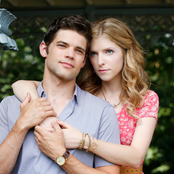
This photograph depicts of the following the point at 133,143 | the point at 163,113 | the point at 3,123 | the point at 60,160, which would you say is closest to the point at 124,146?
the point at 133,143

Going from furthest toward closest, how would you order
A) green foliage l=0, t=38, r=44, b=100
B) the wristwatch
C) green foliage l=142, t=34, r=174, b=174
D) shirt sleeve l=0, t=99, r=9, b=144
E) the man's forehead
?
green foliage l=0, t=38, r=44, b=100, green foliage l=142, t=34, r=174, b=174, the man's forehead, shirt sleeve l=0, t=99, r=9, b=144, the wristwatch

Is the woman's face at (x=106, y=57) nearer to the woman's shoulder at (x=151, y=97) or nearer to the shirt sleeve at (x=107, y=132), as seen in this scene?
the woman's shoulder at (x=151, y=97)

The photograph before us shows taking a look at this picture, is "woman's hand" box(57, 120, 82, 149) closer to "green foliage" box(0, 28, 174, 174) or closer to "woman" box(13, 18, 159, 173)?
"woman" box(13, 18, 159, 173)

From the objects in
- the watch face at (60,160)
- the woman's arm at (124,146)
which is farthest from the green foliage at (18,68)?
the watch face at (60,160)

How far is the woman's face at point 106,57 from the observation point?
2.04 m

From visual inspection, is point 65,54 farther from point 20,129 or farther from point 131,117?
point 131,117

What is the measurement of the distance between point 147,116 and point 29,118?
914 mm

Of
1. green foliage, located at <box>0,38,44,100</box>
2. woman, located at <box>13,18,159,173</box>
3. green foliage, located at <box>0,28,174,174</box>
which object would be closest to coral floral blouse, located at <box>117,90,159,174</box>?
woman, located at <box>13,18,159,173</box>

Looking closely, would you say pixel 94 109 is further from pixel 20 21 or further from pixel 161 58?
pixel 161 58

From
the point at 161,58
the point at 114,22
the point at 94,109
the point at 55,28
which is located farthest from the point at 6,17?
the point at 161,58

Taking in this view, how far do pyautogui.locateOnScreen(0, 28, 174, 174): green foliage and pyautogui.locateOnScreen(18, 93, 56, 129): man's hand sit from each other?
309cm

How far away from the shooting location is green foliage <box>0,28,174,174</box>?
15.7 ft

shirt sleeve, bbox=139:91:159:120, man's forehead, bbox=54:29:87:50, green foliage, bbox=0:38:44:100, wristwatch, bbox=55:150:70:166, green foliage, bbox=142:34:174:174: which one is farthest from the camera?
green foliage, bbox=0:38:44:100

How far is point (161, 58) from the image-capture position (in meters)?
5.30
